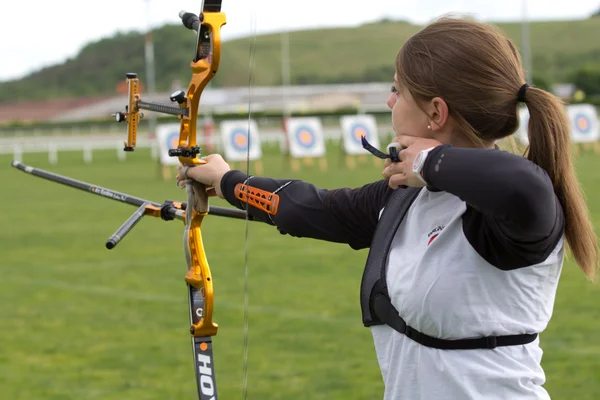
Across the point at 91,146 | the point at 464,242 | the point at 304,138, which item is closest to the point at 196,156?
the point at 464,242

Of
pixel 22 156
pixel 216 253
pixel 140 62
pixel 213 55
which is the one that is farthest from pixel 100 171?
pixel 140 62

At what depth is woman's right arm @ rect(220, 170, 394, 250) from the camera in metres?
1.90

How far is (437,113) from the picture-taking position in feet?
5.46

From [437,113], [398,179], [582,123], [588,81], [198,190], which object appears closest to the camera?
[398,179]

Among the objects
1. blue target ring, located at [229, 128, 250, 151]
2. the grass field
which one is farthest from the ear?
blue target ring, located at [229, 128, 250, 151]

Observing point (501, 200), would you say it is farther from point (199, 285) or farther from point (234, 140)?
point (234, 140)

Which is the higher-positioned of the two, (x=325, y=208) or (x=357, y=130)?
(x=325, y=208)

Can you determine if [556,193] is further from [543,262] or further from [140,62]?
[140,62]

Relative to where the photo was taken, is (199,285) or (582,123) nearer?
(199,285)

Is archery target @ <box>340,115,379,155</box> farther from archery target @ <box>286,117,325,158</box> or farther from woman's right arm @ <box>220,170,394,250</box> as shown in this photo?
Answer: woman's right arm @ <box>220,170,394,250</box>

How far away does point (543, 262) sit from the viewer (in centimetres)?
159

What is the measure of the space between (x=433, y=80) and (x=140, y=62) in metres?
64.0

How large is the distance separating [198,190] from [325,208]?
0.27 meters

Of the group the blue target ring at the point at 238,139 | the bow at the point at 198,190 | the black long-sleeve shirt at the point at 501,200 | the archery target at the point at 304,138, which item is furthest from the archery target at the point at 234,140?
the black long-sleeve shirt at the point at 501,200
